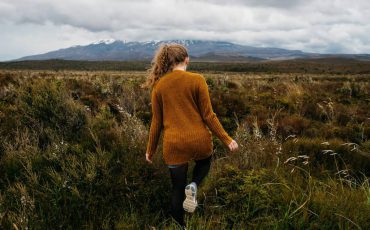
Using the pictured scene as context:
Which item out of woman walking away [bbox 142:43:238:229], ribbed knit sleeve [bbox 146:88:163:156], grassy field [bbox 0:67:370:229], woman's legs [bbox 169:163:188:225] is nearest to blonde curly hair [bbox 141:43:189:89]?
woman walking away [bbox 142:43:238:229]

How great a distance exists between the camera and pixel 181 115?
11.6ft

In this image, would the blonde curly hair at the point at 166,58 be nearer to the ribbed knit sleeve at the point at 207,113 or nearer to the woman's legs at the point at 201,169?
the ribbed knit sleeve at the point at 207,113

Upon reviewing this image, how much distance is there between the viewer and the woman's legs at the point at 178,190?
11.8ft

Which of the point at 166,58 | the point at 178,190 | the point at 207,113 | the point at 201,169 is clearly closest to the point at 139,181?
the point at 178,190

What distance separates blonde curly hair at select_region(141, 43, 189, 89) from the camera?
11.6ft

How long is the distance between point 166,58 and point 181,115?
590 mm

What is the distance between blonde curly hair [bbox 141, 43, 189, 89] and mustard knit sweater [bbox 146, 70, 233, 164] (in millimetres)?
85

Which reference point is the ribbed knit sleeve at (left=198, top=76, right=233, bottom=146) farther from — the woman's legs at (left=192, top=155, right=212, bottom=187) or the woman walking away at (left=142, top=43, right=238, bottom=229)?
the woman's legs at (left=192, top=155, right=212, bottom=187)

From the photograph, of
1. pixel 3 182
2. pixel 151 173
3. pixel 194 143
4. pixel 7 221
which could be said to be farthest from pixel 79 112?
pixel 194 143

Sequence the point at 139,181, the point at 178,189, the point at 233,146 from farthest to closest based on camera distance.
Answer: the point at 139,181, the point at 178,189, the point at 233,146

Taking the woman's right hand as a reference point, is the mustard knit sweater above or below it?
above

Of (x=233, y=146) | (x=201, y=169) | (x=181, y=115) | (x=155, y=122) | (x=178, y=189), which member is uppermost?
(x=181, y=115)

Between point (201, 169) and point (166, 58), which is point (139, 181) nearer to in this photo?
point (201, 169)

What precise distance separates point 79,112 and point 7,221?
9.89 ft
